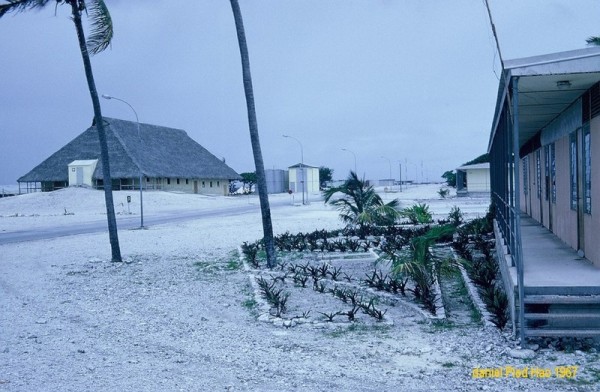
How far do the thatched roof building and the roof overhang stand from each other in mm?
50094

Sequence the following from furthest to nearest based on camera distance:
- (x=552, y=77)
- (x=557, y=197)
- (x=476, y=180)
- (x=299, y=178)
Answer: (x=299, y=178) < (x=476, y=180) < (x=557, y=197) < (x=552, y=77)

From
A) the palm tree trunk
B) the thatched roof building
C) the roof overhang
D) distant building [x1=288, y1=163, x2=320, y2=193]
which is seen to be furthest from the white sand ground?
distant building [x1=288, y1=163, x2=320, y2=193]

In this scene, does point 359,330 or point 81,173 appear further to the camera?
point 81,173

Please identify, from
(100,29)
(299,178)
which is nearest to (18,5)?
(100,29)

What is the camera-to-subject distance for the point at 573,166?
31.7ft

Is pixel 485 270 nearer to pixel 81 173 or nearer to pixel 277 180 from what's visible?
pixel 81 173

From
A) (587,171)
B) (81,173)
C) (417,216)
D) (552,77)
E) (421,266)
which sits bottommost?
(417,216)

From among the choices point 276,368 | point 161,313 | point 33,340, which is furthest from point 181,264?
point 276,368

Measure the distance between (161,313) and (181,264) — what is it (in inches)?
208

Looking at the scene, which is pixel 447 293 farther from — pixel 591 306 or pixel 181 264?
pixel 181 264

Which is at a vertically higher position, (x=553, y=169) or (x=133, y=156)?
(x=133, y=156)

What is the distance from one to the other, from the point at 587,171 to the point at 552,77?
234cm

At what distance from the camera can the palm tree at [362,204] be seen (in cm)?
1805

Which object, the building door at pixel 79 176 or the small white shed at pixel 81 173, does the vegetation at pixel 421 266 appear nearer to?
the small white shed at pixel 81 173
